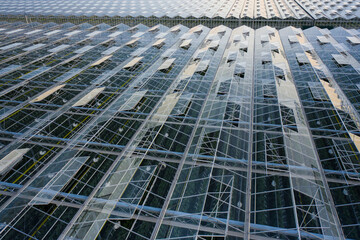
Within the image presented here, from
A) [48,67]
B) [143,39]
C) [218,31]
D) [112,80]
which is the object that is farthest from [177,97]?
[218,31]

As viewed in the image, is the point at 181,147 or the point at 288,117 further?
the point at 288,117

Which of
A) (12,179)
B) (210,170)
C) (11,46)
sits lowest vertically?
(12,179)

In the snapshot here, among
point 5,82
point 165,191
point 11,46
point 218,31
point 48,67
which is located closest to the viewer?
point 165,191

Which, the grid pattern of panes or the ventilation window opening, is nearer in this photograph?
the grid pattern of panes

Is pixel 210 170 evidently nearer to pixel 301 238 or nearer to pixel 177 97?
pixel 301 238

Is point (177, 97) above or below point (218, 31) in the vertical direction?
below

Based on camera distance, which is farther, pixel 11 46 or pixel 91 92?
pixel 11 46

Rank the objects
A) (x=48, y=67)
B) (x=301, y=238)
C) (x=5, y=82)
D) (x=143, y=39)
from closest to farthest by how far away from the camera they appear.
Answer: (x=301, y=238)
(x=5, y=82)
(x=48, y=67)
(x=143, y=39)

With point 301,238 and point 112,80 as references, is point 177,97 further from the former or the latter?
point 301,238

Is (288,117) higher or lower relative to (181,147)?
higher

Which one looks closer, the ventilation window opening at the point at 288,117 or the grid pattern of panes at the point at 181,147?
the grid pattern of panes at the point at 181,147

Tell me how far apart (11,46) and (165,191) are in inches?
1713

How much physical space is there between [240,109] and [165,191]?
490 inches

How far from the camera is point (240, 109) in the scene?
2447cm
